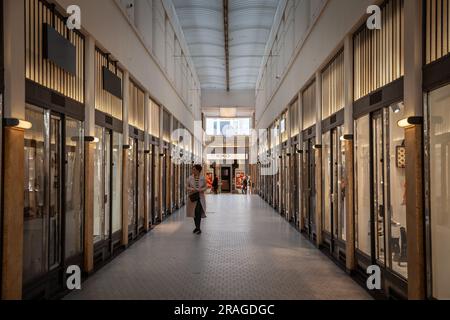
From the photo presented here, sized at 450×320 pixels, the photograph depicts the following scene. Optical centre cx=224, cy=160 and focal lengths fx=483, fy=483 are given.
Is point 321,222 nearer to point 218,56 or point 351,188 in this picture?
point 351,188

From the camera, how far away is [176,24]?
1784 cm

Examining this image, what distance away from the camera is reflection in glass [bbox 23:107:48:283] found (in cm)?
509

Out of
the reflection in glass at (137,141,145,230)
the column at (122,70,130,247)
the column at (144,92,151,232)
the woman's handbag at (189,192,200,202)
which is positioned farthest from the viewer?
the column at (144,92,151,232)

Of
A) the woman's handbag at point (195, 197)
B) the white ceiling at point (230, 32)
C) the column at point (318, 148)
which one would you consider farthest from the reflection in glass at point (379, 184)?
the white ceiling at point (230, 32)

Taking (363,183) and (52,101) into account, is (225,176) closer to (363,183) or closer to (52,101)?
(363,183)

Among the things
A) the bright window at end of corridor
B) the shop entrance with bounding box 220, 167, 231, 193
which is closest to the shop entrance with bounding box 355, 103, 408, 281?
the shop entrance with bounding box 220, 167, 231, 193

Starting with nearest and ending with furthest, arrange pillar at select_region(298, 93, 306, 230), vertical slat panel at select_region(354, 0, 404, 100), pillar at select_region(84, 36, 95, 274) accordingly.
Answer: vertical slat panel at select_region(354, 0, 404, 100) → pillar at select_region(84, 36, 95, 274) → pillar at select_region(298, 93, 306, 230)

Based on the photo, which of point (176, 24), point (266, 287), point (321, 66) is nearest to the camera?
point (266, 287)

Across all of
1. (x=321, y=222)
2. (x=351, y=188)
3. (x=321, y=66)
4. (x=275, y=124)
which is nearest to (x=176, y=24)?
(x=275, y=124)

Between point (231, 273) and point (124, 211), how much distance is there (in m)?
3.44

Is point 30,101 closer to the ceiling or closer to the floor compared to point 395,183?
closer to the ceiling

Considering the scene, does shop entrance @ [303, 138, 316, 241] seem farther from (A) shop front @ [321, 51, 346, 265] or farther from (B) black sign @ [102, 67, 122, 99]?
(B) black sign @ [102, 67, 122, 99]

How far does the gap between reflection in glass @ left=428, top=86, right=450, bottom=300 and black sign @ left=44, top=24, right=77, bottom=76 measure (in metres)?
4.14

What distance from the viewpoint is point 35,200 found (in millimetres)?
5355
